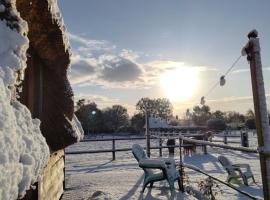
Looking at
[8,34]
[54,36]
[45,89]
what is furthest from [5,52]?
[45,89]

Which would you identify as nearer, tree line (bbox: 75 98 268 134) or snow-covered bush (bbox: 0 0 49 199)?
snow-covered bush (bbox: 0 0 49 199)

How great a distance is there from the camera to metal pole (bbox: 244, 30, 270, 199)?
8.90 ft

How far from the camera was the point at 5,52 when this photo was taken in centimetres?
136

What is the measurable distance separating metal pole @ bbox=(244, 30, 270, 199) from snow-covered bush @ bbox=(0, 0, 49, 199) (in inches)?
76.6

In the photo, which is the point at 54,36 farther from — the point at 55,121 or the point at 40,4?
the point at 55,121

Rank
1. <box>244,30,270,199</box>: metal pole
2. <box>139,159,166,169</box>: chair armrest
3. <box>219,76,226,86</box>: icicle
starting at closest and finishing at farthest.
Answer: <box>244,30,270,199</box>: metal pole
<box>139,159,166,169</box>: chair armrest
<box>219,76,226,86</box>: icicle

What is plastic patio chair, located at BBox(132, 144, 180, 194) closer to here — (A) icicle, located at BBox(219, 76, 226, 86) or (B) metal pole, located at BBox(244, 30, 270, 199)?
(B) metal pole, located at BBox(244, 30, 270, 199)

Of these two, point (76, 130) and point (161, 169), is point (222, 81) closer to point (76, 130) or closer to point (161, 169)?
point (161, 169)

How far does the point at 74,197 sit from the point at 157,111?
248 feet

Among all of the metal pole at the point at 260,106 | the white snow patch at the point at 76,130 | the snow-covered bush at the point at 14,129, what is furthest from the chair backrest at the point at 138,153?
the snow-covered bush at the point at 14,129

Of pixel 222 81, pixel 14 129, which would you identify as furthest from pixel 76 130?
pixel 222 81

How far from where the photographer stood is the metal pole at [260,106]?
2.71m

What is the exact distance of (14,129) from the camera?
1.22 metres

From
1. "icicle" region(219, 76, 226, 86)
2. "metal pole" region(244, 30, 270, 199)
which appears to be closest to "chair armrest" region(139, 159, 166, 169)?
"metal pole" region(244, 30, 270, 199)
